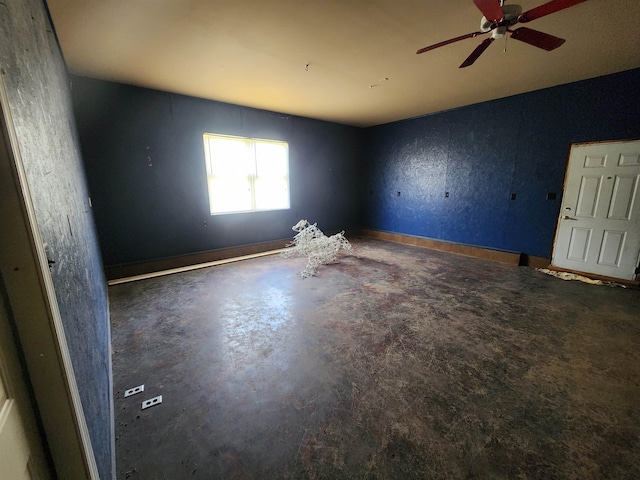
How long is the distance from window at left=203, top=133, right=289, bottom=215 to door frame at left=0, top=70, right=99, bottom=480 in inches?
175

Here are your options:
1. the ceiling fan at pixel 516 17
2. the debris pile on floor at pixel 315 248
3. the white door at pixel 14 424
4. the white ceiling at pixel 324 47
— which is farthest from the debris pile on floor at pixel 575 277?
the white door at pixel 14 424

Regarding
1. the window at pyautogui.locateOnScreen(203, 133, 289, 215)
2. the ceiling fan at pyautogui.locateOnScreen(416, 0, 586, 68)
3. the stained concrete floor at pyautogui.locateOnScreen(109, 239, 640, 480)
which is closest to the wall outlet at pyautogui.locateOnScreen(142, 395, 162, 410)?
the stained concrete floor at pyautogui.locateOnScreen(109, 239, 640, 480)

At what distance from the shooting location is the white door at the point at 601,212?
143 inches

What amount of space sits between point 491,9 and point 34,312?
9.31 ft

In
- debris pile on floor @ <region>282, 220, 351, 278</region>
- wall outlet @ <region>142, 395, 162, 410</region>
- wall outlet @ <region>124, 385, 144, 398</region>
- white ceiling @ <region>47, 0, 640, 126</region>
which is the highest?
white ceiling @ <region>47, 0, 640, 126</region>

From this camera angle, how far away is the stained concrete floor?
4.51 ft

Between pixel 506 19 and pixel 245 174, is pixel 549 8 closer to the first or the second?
pixel 506 19

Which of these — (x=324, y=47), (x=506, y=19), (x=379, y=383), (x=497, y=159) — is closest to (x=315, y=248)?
(x=324, y=47)

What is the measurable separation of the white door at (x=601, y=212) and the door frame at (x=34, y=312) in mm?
5838

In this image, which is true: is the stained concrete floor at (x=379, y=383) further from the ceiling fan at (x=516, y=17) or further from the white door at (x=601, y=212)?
the ceiling fan at (x=516, y=17)

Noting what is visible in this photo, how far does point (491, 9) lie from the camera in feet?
5.89

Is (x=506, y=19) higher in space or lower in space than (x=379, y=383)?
higher

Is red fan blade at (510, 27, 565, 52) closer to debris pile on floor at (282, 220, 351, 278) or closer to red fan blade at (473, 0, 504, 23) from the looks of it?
red fan blade at (473, 0, 504, 23)

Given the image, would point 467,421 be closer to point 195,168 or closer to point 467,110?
point 195,168
